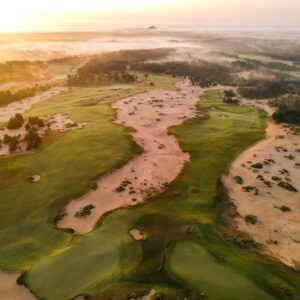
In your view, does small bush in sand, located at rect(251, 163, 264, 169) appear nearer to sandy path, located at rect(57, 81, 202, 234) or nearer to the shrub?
sandy path, located at rect(57, 81, 202, 234)

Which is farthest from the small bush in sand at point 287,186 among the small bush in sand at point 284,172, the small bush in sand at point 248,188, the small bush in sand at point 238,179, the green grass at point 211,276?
the green grass at point 211,276

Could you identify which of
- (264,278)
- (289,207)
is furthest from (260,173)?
(264,278)

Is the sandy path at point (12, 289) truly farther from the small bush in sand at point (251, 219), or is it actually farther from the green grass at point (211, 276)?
the small bush in sand at point (251, 219)

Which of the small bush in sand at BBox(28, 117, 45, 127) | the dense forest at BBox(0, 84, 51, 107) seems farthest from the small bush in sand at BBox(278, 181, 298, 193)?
the dense forest at BBox(0, 84, 51, 107)

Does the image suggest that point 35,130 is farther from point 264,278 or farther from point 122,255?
point 264,278

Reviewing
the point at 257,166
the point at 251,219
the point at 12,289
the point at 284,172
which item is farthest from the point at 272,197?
the point at 12,289

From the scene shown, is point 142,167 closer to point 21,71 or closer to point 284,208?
point 284,208
